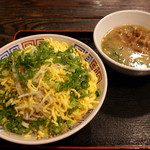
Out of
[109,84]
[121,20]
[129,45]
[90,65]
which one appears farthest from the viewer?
[121,20]

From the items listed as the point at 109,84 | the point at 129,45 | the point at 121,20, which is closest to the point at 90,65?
the point at 109,84

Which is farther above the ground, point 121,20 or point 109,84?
point 121,20

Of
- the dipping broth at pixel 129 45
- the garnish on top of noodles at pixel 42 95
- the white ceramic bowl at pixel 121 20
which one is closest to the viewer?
the garnish on top of noodles at pixel 42 95

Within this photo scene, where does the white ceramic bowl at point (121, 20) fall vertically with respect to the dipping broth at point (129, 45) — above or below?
above

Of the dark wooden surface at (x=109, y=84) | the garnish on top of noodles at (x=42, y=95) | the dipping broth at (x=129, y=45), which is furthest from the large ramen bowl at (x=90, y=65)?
the dipping broth at (x=129, y=45)

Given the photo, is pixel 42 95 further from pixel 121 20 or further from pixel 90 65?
pixel 121 20

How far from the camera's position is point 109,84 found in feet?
6.47

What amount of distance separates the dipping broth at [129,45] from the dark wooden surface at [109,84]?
21 centimetres

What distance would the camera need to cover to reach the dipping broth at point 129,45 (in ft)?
6.55

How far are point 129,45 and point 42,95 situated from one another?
58.2 inches

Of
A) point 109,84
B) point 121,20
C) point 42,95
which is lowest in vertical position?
point 109,84

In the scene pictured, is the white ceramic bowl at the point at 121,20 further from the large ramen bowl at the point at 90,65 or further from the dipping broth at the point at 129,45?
the large ramen bowl at the point at 90,65

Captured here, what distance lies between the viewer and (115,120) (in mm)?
1675

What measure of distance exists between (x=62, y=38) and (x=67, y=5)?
1.66 metres
